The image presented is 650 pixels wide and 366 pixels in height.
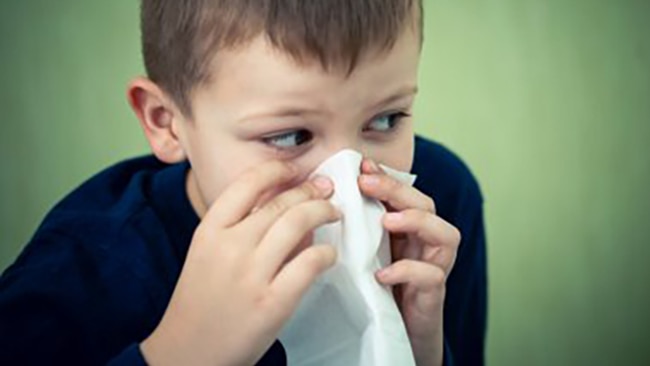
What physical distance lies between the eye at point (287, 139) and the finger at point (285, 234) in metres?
0.07

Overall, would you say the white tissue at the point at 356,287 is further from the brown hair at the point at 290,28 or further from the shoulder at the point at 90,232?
the shoulder at the point at 90,232

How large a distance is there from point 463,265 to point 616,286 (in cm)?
58

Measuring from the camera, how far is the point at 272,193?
2.05ft

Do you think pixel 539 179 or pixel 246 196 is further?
pixel 539 179

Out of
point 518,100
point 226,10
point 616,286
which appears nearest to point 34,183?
point 226,10

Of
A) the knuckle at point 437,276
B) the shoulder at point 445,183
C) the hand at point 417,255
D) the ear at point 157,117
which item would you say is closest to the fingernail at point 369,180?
the hand at point 417,255

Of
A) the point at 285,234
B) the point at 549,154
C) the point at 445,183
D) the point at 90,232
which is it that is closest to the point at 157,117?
the point at 90,232

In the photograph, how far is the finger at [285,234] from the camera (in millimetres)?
566

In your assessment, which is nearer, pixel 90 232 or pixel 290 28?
pixel 290 28

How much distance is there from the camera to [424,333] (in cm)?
72

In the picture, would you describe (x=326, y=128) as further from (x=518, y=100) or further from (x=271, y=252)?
(x=518, y=100)

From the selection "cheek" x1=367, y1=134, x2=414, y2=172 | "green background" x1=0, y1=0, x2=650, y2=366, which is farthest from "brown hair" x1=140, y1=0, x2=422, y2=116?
"green background" x1=0, y1=0, x2=650, y2=366

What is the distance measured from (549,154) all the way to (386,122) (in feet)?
2.64

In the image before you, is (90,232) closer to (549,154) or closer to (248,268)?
(248,268)
